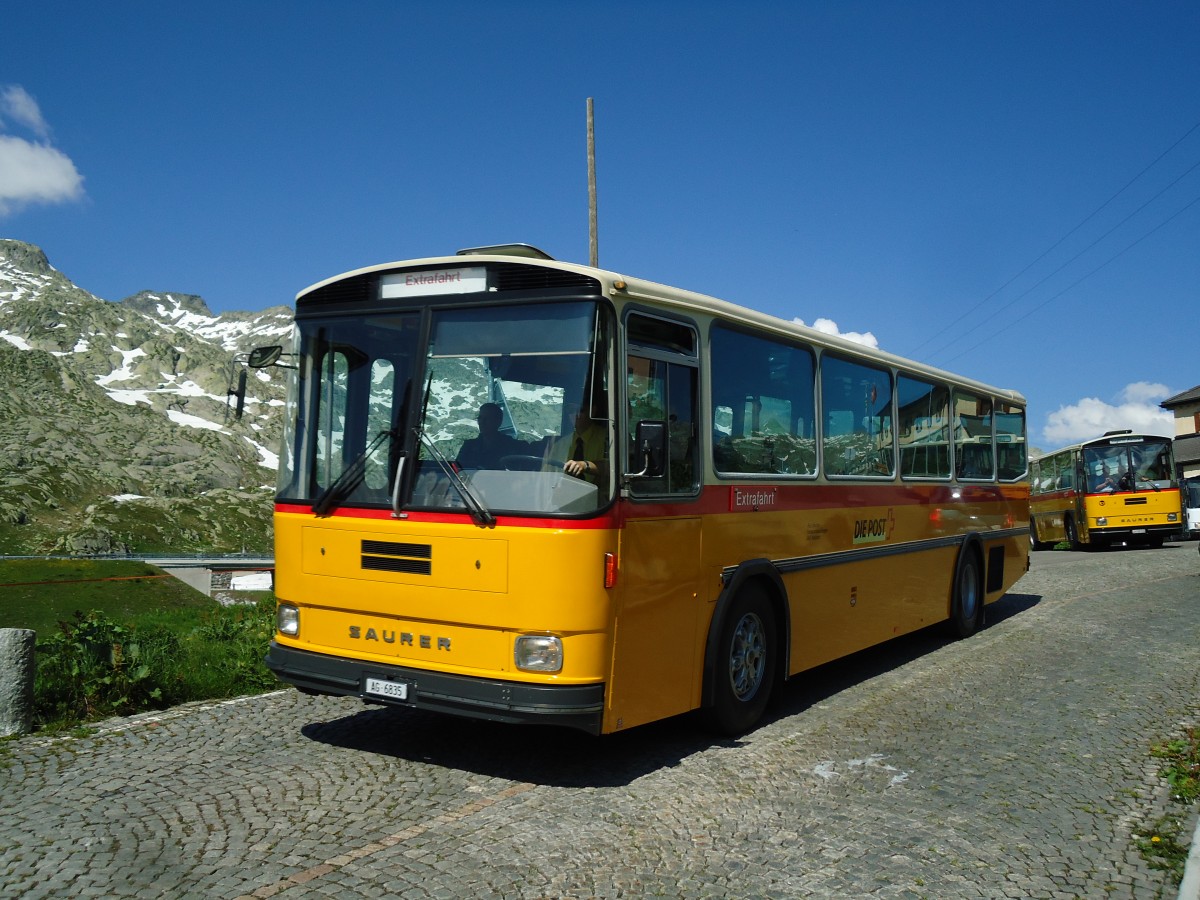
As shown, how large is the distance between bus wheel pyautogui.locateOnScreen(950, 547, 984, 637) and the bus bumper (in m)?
7.33

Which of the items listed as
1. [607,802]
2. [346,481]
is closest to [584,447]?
[346,481]

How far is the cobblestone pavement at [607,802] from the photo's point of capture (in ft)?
15.4

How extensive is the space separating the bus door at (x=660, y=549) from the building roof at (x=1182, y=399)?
3098 inches

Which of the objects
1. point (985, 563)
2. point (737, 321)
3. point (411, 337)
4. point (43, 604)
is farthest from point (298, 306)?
point (43, 604)

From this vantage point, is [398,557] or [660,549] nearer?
[398,557]

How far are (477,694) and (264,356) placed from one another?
8.76ft

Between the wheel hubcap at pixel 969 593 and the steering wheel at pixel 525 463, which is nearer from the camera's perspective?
the steering wheel at pixel 525 463

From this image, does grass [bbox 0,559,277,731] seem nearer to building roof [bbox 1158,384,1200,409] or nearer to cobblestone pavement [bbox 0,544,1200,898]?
cobblestone pavement [bbox 0,544,1200,898]

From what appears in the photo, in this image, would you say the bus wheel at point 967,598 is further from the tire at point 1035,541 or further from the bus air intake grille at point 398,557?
the tire at point 1035,541

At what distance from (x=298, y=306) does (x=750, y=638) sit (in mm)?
3815

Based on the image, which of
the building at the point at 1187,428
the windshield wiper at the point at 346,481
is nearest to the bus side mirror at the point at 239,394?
the windshield wiper at the point at 346,481

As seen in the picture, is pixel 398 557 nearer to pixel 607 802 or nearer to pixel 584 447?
pixel 584 447

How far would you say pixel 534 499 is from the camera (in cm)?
591

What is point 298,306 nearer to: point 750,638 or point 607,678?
point 607,678
